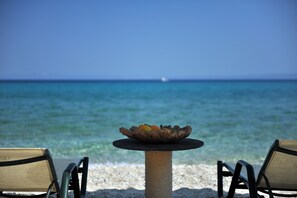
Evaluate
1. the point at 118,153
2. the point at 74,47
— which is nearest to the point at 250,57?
the point at 74,47

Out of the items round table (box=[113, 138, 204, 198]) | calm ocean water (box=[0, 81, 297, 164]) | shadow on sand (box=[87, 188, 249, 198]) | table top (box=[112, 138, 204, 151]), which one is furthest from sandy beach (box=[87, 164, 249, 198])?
calm ocean water (box=[0, 81, 297, 164])

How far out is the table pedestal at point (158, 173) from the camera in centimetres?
311

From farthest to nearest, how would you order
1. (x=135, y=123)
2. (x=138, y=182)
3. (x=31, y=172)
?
(x=135, y=123) → (x=138, y=182) → (x=31, y=172)

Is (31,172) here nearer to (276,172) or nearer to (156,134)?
(156,134)

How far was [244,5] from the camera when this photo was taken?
108 feet

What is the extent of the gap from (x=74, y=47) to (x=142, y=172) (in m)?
30.9

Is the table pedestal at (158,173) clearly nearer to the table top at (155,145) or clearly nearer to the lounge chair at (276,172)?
the table top at (155,145)

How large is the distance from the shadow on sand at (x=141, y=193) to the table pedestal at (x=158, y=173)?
83 cm

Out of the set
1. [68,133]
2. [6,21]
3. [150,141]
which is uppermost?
[6,21]

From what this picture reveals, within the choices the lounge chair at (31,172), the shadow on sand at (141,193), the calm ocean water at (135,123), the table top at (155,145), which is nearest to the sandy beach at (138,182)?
the shadow on sand at (141,193)

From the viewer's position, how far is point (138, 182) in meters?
4.61

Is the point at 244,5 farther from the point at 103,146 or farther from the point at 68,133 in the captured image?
the point at 103,146

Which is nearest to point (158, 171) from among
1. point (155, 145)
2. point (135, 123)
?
point (155, 145)

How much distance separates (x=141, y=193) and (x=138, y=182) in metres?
0.51
